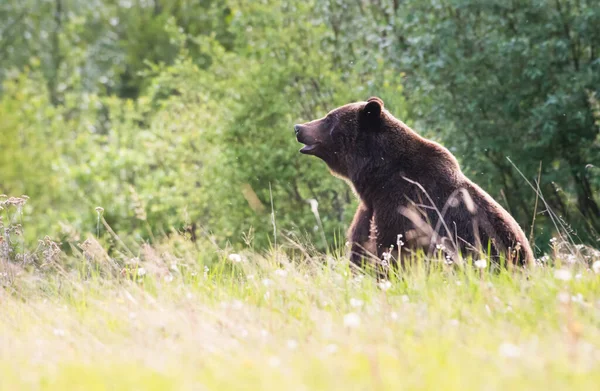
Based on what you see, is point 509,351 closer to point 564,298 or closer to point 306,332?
point 564,298

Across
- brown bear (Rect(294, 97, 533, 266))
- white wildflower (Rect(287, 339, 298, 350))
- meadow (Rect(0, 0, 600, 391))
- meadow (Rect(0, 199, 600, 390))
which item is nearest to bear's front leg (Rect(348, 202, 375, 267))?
brown bear (Rect(294, 97, 533, 266))

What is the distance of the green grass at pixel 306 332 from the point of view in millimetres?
3176

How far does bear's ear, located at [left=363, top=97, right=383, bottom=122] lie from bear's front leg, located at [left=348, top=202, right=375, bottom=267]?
0.79 metres

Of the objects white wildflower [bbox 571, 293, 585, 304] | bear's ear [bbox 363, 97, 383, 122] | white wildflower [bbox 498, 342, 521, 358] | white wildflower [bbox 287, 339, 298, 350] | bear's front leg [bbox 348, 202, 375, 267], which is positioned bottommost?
bear's front leg [bbox 348, 202, 375, 267]

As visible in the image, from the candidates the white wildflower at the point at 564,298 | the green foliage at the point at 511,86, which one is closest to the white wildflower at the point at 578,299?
the white wildflower at the point at 564,298

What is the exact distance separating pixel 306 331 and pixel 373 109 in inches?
128

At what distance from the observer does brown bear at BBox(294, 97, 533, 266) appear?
239 inches

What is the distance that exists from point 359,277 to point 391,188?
1193mm

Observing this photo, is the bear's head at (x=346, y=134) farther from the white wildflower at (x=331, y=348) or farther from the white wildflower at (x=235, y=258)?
the white wildflower at (x=331, y=348)

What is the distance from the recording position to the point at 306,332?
13.5 feet

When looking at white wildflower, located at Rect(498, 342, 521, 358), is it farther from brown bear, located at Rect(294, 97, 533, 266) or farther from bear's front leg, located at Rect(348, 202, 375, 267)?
bear's front leg, located at Rect(348, 202, 375, 267)

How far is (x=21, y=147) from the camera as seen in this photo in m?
26.4

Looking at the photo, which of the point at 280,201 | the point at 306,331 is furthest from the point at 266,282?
the point at 280,201

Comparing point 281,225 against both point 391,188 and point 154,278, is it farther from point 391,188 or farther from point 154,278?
point 154,278
